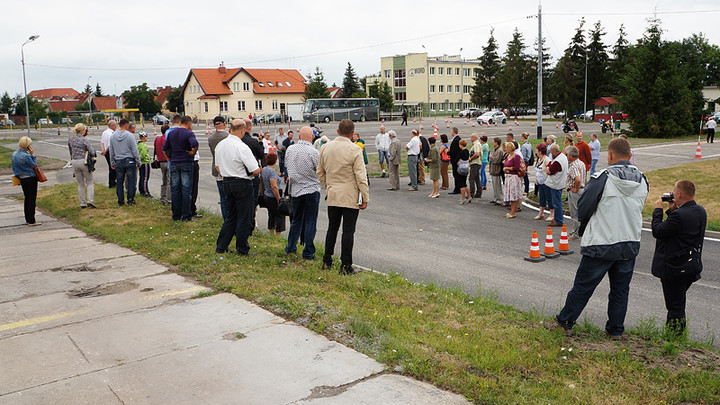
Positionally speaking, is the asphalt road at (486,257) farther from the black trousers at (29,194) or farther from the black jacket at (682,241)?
the black trousers at (29,194)

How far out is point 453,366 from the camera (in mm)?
4637

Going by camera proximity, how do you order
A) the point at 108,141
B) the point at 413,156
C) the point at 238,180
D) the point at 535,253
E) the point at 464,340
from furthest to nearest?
the point at 413,156, the point at 108,141, the point at 535,253, the point at 238,180, the point at 464,340

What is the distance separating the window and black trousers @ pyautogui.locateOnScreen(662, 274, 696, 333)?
4087 inches

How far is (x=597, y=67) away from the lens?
7119 cm

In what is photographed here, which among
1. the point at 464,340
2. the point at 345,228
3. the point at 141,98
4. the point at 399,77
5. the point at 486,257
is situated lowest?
the point at 486,257

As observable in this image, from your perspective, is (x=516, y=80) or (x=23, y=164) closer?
(x=23, y=164)

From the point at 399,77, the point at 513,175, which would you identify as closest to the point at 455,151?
the point at 513,175

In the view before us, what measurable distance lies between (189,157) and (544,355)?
8295 millimetres

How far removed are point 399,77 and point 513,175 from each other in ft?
317

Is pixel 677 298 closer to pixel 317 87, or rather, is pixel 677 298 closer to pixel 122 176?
pixel 122 176

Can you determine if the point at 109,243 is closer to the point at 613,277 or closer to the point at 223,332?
the point at 223,332

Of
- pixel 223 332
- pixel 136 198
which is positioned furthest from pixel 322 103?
pixel 223 332

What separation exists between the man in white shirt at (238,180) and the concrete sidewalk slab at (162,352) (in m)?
1.22

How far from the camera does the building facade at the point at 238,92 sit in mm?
87000
